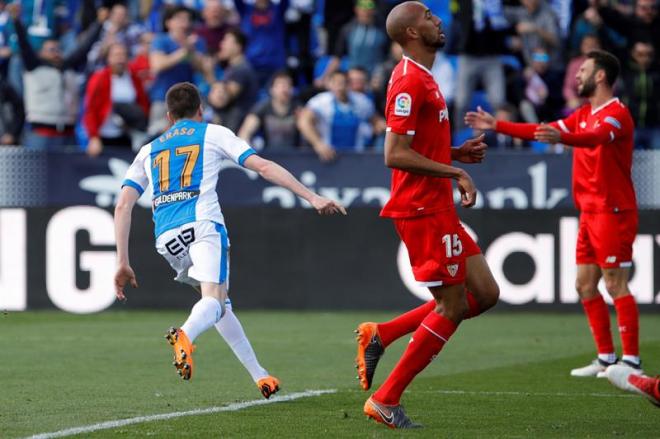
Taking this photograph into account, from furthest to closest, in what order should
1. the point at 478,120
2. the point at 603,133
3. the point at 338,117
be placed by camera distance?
the point at 338,117 < the point at 603,133 < the point at 478,120

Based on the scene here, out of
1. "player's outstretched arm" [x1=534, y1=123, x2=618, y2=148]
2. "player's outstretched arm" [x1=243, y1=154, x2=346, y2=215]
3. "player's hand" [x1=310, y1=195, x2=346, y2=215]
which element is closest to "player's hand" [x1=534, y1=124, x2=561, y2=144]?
"player's outstretched arm" [x1=534, y1=123, x2=618, y2=148]

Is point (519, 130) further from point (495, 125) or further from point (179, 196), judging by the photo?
point (179, 196)

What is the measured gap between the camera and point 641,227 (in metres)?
Answer: 15.6

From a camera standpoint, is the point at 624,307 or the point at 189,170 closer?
the point at 189,170

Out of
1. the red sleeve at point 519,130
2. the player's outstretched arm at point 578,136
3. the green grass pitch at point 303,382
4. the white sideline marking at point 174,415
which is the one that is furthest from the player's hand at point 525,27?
the white sideline marking at point 174,415

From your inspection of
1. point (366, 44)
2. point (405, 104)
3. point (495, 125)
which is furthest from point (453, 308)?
point (366, 44)

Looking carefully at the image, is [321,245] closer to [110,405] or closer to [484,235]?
[484,235]

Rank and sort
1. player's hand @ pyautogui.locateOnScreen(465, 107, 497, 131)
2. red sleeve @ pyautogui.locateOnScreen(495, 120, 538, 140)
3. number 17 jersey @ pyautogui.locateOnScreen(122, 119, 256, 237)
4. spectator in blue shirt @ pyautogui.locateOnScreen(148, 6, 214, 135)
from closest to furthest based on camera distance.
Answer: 1. number 17 jersey @ pyautogui.locateOnScreen(122, 119, 256, 237)
2. player's hand @ pyautogui.locateOnScreen(465, 107, 497, 131)
3. red sleeve @ pyautogui.locateOnScreen(495, 120, 538, 140)
4. spectator in blue shirt @ pyautogui.locateOnScreen(148, 6, 214, 135)

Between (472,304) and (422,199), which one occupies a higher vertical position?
(422,199)

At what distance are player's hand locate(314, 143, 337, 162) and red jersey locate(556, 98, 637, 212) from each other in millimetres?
5882

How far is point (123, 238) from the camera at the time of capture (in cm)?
840

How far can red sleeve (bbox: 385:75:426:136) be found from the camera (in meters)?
7.38

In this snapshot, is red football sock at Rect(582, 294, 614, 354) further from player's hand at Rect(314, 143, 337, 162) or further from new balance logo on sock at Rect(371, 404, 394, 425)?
player's hand at Rect(314, 143, 337, 162)

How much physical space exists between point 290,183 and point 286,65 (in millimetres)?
11751
